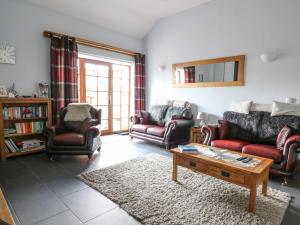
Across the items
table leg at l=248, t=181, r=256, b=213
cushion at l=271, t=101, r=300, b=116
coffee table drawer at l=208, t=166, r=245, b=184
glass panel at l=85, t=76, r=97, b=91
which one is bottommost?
table leg at l=248, t=181, r=256, b=213

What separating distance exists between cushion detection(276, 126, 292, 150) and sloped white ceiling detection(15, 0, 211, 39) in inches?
120

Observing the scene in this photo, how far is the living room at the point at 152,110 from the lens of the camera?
2037mm

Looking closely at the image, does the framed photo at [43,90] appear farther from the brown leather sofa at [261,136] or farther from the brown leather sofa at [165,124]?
the brown leather sofa at [261,136]

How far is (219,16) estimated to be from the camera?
405 cm

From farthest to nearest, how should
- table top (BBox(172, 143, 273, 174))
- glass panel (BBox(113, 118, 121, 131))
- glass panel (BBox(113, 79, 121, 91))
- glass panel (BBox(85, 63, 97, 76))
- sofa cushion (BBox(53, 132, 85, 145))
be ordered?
1. glass panel (BBox(113, 118, 121, 131))
2. glass panel (BBox(113, 79, 121, 91))
3. glass panel (BBox(85, 63, 97, 76))
4. sofa cushion (BBox(53, 132, 85, 145))
5. table top (BBox(172, 143, 273, 174))

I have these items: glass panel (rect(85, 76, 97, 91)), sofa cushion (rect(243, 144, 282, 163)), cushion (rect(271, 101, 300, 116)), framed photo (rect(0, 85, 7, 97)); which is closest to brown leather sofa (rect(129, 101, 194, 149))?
glass panel (rect(85, 76, 97, 91))

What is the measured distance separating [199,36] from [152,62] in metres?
1.55

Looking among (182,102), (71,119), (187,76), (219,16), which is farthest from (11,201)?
(219,16)

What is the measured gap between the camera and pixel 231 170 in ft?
6.59

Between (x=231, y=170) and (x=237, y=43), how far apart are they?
284 cm

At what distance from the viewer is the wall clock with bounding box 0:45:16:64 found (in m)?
3.35

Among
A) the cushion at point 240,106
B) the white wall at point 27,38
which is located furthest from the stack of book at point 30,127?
the cushion at point 240,106

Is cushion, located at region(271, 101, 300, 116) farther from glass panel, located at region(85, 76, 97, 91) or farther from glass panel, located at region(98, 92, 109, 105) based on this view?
glass panel, located at region(85, 76, 97, 91)

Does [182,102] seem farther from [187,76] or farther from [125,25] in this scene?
[125,25]
